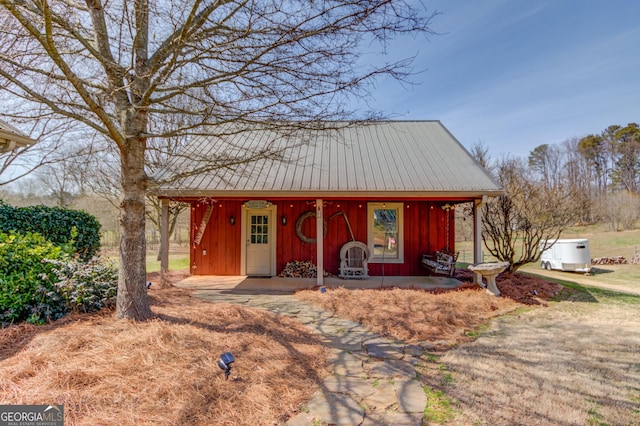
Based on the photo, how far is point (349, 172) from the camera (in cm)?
762

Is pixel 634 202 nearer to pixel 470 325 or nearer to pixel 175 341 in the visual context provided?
pixel 470 325

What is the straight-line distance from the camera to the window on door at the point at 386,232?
28.3 ft

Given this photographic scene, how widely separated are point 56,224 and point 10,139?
2.29m

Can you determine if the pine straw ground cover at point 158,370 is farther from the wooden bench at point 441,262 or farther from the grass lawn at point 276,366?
the wooden bench at point 441,262

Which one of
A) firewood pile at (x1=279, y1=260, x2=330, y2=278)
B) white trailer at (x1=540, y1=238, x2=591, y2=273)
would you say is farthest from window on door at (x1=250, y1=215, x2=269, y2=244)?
white trailer at (x1=540, y1=238, x2=591, y2=273)

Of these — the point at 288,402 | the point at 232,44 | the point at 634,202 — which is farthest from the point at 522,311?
the point at 634,202

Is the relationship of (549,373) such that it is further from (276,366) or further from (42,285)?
(42,285)

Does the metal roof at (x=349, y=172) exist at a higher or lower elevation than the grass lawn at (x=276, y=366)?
higher

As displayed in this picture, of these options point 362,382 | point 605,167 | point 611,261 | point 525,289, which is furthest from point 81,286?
point 605,167

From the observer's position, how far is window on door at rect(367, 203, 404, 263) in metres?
8.62

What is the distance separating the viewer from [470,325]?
4.76 m

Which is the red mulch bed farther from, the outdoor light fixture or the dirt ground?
the outdoor light fixture

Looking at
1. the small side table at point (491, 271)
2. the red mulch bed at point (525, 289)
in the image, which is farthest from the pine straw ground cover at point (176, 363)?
the red mulch bed at point (525, 289)

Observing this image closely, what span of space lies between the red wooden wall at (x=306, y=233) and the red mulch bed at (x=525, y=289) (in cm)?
143
